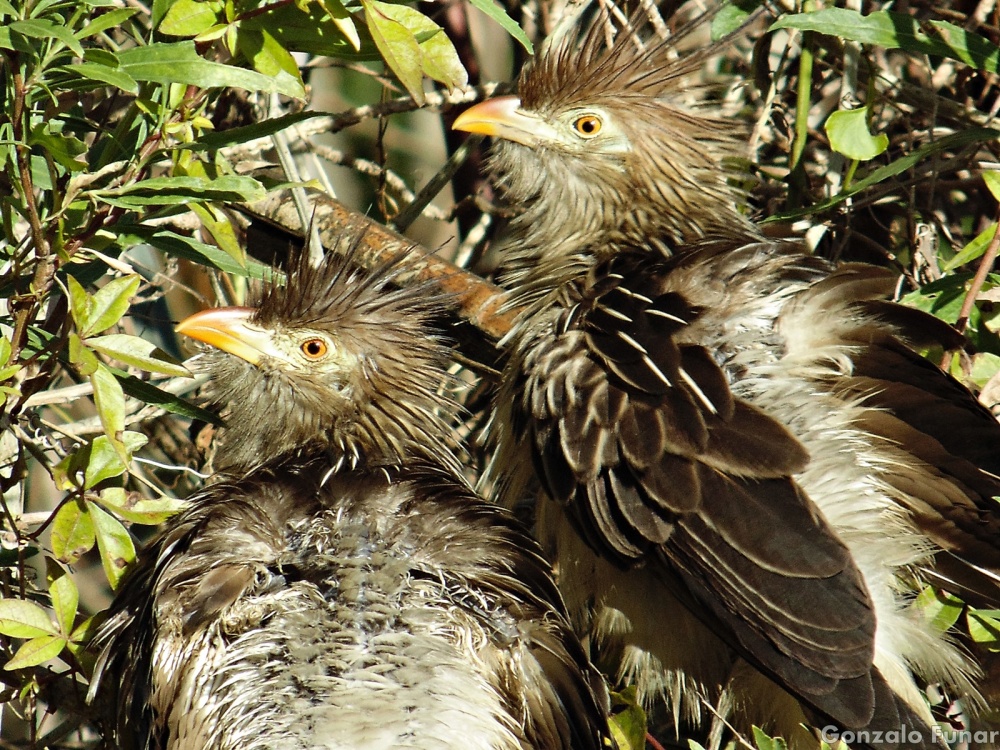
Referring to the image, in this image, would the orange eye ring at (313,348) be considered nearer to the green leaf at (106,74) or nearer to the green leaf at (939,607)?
the green leaf at (106,74)

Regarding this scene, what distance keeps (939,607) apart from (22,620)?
235 cm

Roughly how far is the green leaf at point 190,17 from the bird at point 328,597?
105 centimetres

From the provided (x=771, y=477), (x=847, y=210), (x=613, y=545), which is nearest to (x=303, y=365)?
(x=613, y=545)

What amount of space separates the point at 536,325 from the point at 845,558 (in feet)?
4.00

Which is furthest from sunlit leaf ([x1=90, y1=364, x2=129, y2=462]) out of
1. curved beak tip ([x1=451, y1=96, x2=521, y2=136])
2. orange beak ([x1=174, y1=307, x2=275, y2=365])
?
curved beak tip ([x1=451, y1=96, x2=521, y2=136])

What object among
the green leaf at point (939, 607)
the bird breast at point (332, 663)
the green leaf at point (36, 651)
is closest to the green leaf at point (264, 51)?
the bird breast at point (332, 663)

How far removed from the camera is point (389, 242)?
417 cm

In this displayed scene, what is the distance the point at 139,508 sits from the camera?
3.09 m

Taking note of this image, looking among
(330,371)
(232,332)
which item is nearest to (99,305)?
(232,332)

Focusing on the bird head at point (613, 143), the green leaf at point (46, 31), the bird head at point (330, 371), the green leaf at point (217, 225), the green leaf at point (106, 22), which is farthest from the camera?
the bird head at point (613, 143)

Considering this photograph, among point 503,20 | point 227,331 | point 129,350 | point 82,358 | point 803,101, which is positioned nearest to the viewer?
point 82,358

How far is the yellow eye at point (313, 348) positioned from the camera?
3.79m

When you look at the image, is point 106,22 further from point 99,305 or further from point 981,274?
point 981,274

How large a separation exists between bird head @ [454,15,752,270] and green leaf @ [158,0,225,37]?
150 cm
